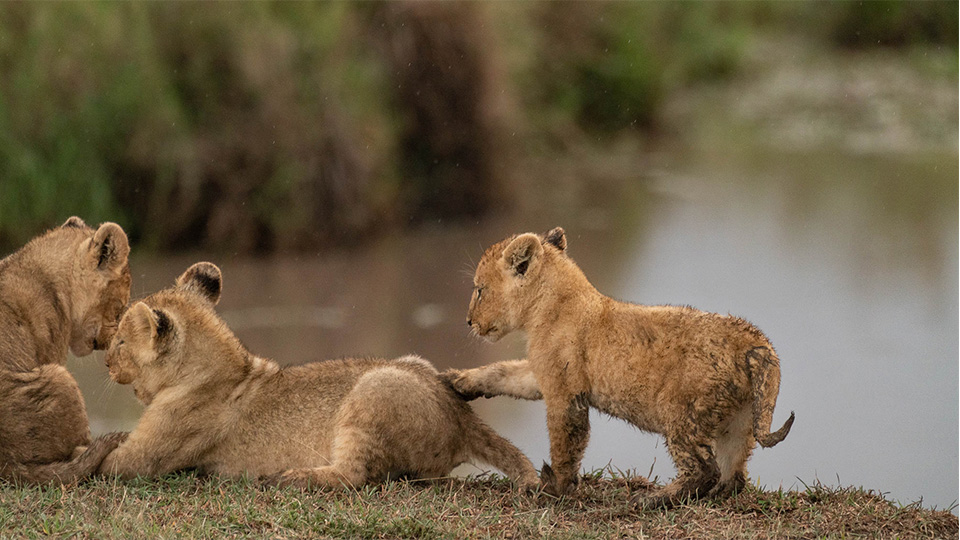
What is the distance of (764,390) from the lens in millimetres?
5270

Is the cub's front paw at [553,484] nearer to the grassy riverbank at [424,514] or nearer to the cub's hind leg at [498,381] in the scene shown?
the grassy riverbank at [424,514]

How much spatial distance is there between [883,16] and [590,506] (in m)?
18.0

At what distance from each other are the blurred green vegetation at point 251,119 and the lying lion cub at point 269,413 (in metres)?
5.78

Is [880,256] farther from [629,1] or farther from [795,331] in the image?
[629,1]

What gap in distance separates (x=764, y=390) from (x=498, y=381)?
138cm

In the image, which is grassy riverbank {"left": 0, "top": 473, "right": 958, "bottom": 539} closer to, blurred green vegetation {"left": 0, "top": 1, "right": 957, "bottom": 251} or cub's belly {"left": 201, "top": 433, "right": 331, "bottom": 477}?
cub's belly {"left": 201, "top": 433, "right": 331, "bottom": 477}

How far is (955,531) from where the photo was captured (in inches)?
222

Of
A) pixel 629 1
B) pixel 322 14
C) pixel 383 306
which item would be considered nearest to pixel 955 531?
pixel 383 306

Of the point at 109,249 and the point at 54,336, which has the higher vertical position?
the point at 109,249

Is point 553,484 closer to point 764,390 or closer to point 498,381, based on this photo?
point 498,381

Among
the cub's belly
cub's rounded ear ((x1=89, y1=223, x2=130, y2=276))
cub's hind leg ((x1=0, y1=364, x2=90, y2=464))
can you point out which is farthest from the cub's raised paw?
cub's rounded ear ((x1=89, y1=223, x2=130, y2=276))

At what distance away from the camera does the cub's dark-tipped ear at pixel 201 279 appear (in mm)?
6223

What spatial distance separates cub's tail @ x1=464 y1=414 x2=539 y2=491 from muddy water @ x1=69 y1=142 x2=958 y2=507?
70.0 inches

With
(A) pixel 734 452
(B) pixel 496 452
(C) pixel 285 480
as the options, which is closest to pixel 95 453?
(C) pixel 285 480
